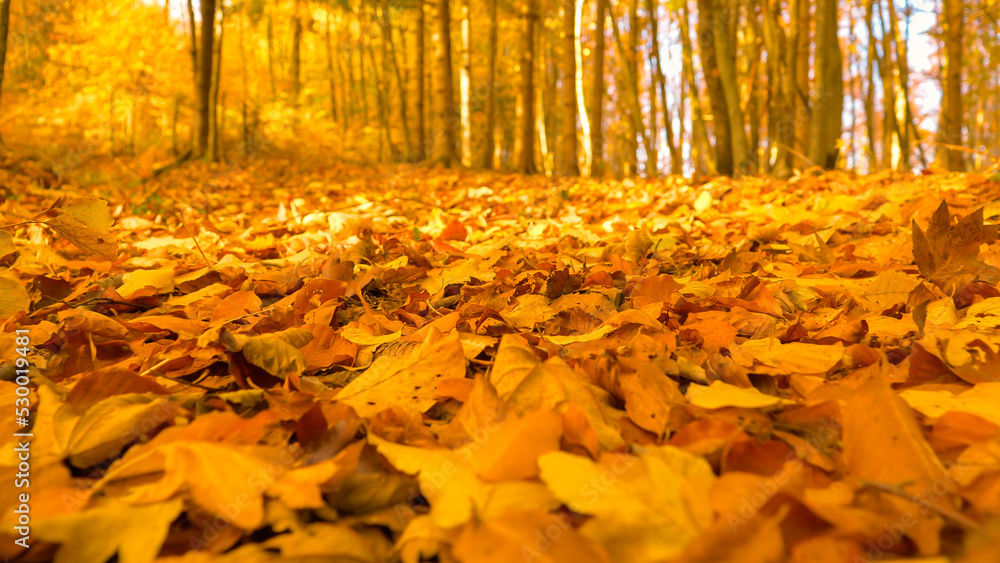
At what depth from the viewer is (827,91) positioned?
499cm

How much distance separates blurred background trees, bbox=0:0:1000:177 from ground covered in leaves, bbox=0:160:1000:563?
263 cm

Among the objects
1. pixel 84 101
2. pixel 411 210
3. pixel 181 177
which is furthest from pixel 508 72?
pixel 411 210

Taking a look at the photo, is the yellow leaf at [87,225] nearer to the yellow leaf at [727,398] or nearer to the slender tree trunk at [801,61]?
the yellow leaf at [727,398]

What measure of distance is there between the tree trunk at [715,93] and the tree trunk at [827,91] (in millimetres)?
1237

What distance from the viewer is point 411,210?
3.62m

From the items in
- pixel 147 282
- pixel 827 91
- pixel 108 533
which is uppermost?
pixel 827 91

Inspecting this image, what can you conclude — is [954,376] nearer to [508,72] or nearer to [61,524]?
[61,524]

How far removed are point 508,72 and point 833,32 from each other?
16.3 meters

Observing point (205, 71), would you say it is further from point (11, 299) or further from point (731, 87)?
point (11, 299)

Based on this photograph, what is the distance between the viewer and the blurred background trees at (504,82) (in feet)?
21.0

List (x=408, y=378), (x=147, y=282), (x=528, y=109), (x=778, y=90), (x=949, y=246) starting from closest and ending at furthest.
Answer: (x=408, y=378)
(x=949, y=246)
(x=147, y=282)
(x=778, y=90)
(x=528, y=109)

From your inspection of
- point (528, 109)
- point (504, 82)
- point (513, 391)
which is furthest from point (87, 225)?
point (504, 82)

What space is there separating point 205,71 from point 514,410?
916cm

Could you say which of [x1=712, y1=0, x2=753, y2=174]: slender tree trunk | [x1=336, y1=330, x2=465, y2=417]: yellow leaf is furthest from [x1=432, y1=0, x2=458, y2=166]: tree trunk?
[x1=336, y1=330, x2=465, y2=417]: yellow leaf
